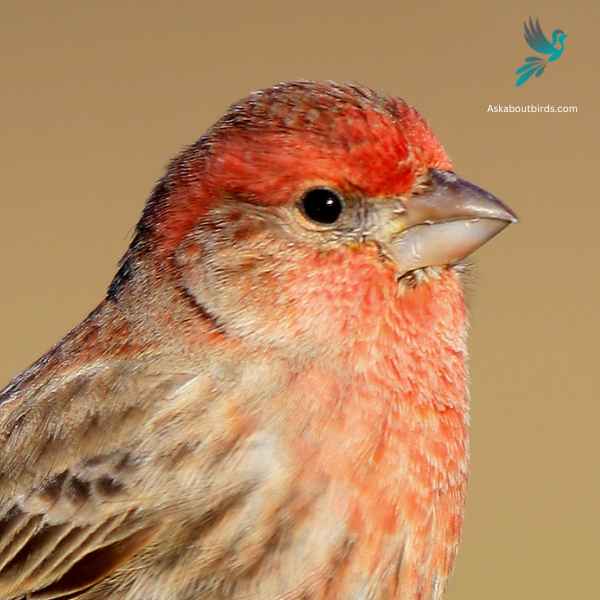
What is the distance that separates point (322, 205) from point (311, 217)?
0.05 meters

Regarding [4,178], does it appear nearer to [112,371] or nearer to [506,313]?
[506,313]

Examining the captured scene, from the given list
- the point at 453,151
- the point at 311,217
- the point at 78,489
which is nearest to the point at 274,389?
the point at 311,217

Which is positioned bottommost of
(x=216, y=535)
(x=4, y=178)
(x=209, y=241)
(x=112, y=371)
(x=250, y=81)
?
(x=216, y=535)

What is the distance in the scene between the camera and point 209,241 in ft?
16.8

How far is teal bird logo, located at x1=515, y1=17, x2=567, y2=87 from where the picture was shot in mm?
12148

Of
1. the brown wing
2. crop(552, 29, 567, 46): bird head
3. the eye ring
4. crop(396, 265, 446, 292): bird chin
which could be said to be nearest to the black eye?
the eye ring

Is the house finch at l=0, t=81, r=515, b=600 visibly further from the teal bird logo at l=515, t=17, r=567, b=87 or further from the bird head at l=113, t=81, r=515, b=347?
the teal bird logo at l=515, t=17, r=567, b=87

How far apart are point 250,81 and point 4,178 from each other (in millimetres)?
2261

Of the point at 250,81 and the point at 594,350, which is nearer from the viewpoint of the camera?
the point at 594,350

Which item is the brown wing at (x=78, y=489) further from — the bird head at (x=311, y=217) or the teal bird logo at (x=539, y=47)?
the teal bird logo at (x=539, y=47)

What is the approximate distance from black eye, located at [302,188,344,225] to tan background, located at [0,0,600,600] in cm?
466

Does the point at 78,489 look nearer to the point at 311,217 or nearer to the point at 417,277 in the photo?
the point at 311,217

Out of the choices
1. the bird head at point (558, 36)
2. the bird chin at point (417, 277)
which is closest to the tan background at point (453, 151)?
the bird head at point (558, 36)

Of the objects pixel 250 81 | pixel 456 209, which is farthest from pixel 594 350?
pixel 456 209
